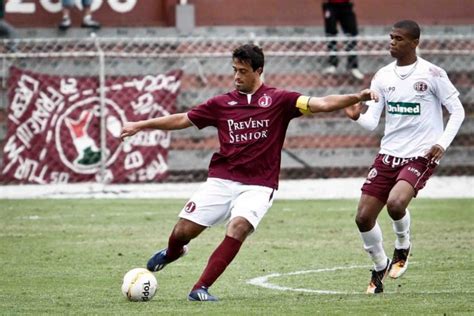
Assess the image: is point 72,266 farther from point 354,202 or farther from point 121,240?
point 354,202

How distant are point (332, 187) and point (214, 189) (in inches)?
399

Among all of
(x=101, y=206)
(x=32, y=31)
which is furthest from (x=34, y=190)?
(x=32, y=31)

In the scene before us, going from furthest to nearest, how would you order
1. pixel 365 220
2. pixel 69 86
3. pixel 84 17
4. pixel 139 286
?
pixel 84 17 → pixel 69 86 → pixel 365 220 → pixel 139 286

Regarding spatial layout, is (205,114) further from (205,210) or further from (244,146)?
(205,210)

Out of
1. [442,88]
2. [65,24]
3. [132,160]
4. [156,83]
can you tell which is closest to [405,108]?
[442,88]

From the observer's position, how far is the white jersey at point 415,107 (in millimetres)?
10695

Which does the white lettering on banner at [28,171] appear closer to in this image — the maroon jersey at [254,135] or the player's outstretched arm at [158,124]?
the player's outstretched arm at [158,124]

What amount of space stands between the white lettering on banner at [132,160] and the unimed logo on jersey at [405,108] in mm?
9570

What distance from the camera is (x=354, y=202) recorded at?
1783 centimetres

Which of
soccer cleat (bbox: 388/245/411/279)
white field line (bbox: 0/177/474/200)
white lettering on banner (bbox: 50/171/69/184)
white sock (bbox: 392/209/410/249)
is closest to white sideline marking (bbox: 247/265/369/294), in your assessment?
soccer cleat (bbox: 388/245/411/279)

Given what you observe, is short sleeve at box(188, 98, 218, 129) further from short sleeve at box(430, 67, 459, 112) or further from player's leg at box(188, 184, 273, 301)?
short sleeve at box(430, 67, 459, 112)

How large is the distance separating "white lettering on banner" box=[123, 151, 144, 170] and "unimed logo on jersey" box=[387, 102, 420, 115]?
31.4 ft

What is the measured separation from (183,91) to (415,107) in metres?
10.6

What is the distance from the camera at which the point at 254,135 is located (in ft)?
32.4
